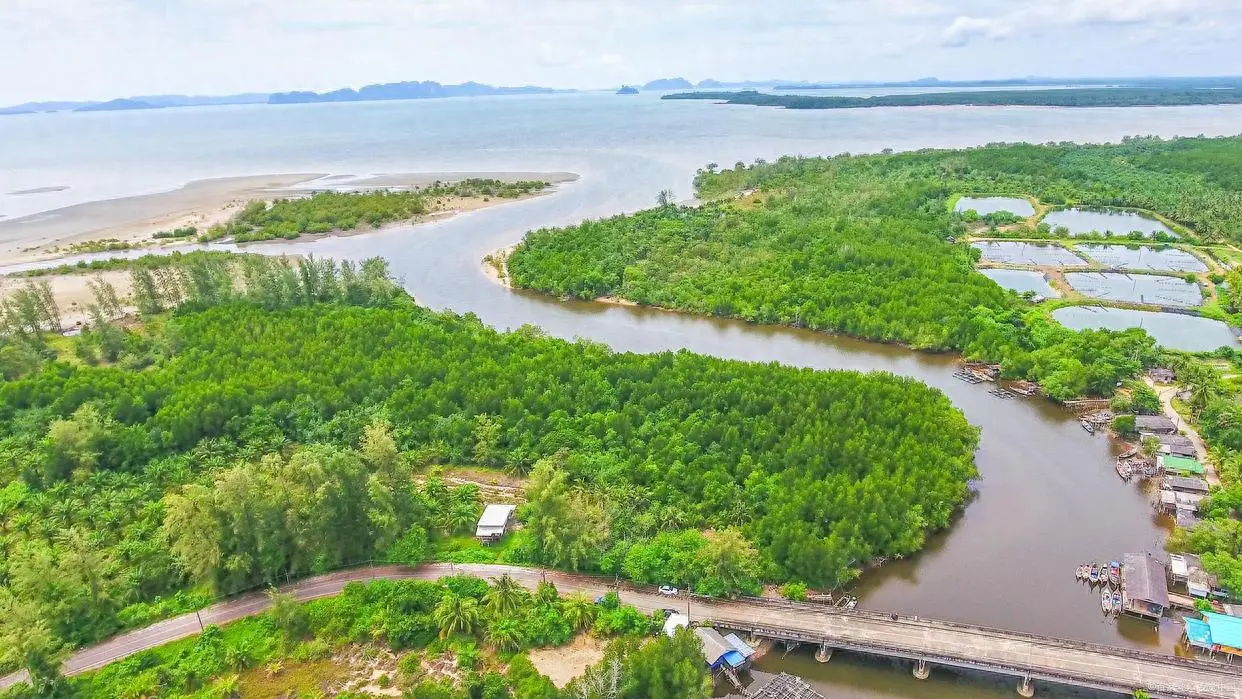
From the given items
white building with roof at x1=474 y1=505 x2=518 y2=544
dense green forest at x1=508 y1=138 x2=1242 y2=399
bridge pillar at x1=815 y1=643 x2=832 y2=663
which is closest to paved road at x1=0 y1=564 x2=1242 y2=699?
bridge pillar at x1=815 y1=643 x2=832 y2=663

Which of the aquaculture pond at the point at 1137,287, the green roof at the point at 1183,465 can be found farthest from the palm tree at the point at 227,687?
the aquaculture pond at the point at 1137,287

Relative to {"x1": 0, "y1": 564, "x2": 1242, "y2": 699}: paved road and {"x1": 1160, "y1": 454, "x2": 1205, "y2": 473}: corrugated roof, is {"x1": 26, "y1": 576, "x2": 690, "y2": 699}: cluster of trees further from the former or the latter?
{"x1": 1160, "y1": 454, "x2": 1205, "y2": 473}: corrugated roof

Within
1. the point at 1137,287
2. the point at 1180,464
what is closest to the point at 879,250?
the point at 1137,287

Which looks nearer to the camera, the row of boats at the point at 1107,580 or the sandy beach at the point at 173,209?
the row of boats at the point at 1107,580

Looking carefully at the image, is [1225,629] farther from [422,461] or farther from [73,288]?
[73,288]

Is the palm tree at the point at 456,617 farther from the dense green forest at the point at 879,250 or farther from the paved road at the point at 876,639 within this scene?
the dense green forest at the point at 879,250

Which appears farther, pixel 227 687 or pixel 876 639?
pixel 876 639
